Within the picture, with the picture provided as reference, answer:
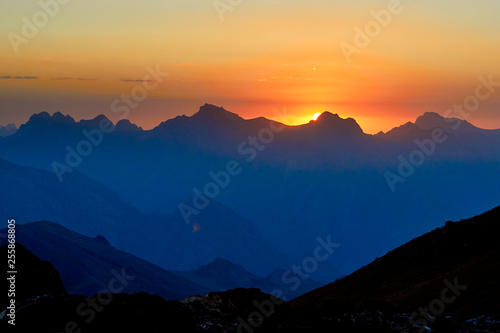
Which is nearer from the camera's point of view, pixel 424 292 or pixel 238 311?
pixel 238 311

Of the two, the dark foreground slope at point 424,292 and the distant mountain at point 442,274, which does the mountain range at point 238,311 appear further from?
the distant mountain at point 442,274

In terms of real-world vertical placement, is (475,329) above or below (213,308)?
below

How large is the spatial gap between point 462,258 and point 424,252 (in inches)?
358

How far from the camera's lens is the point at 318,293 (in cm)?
8419

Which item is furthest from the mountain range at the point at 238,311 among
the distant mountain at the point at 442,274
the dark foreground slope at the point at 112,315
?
the distant mountain at the point at 442,274

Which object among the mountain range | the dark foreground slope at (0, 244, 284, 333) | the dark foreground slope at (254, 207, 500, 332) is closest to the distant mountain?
the dark foreground slope at (254, 207, 500, 332)

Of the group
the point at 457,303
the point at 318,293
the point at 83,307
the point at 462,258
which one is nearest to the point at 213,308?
the point at 83,307

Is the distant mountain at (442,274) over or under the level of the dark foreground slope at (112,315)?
over

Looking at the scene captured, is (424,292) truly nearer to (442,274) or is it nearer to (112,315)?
(442,274)

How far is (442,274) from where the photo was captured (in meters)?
60.9

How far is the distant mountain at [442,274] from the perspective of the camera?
45281 mm

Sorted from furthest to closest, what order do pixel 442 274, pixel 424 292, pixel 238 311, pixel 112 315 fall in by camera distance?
pixel 442 274
pixel 424 292
pixel 238 311
pixel 112 315

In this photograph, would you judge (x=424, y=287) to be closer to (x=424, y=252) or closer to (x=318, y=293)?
(x=424, y=252)

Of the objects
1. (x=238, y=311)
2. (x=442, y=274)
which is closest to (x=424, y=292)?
(x=442, y=274)
